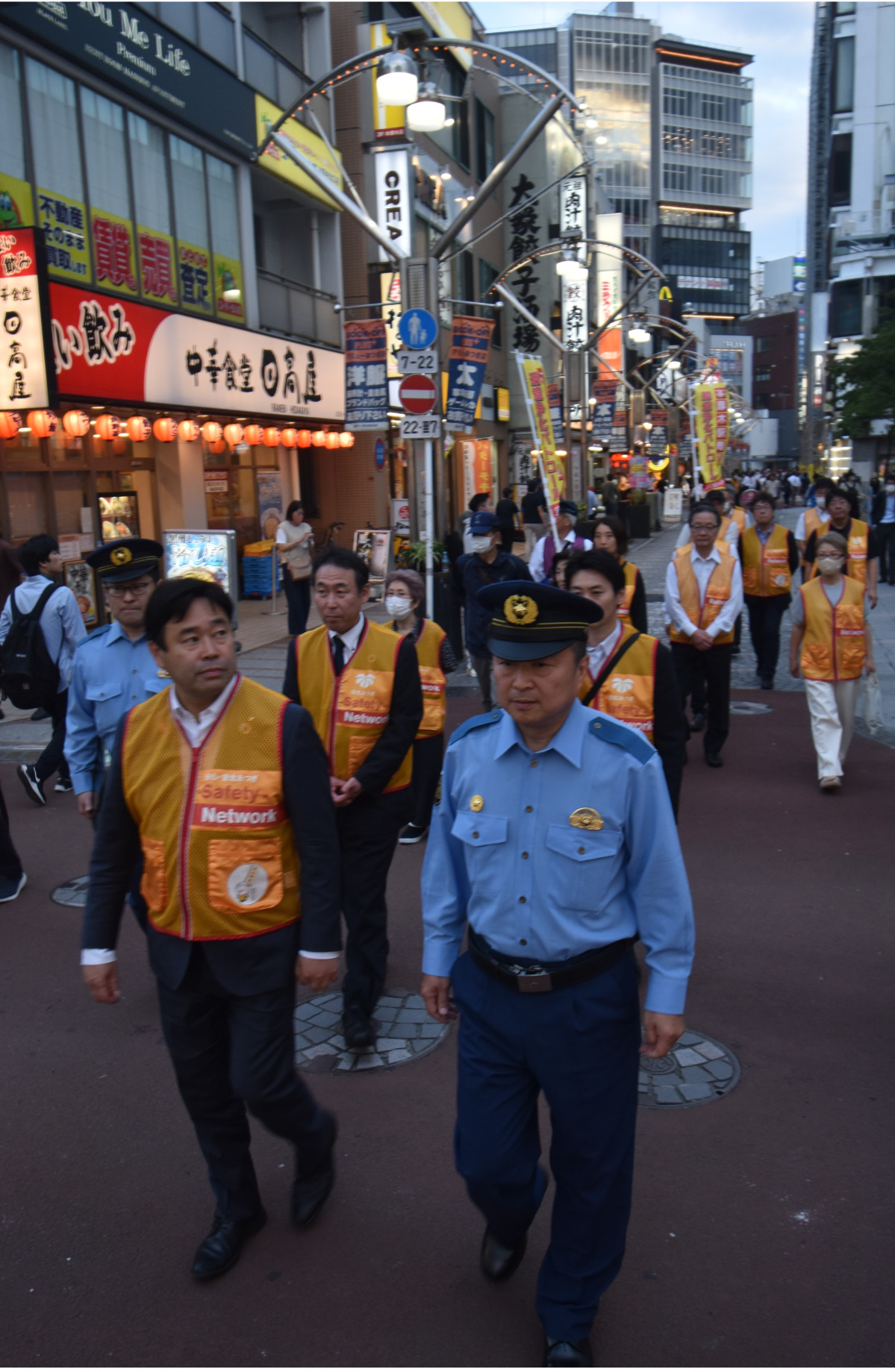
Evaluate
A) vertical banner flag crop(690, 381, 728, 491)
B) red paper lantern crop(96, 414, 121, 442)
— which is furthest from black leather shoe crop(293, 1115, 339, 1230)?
vertical banner flag crop(690, 381, 728, 491)

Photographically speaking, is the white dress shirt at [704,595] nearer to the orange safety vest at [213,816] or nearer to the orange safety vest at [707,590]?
the orange safety vest at [707,590]

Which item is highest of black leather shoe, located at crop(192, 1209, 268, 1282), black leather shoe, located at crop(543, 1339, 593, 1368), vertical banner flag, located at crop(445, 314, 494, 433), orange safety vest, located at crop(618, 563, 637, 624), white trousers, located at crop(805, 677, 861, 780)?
vertical banner flag, located at crop(445, 314, 494, 433)

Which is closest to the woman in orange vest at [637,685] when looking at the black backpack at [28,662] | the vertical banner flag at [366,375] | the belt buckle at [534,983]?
the belt buckle at [534,983]

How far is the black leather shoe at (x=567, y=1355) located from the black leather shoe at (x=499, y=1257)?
338 millimetres

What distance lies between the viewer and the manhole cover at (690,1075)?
4016mm

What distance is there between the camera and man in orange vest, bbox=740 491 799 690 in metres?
10.7

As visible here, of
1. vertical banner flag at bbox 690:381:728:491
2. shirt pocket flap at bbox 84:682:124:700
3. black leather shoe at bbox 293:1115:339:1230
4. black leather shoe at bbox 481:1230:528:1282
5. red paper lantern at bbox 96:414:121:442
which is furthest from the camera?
vertical banner flag at bbox 690:381:728:491

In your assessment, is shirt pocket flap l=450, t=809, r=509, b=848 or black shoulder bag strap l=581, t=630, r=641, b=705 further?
black shoulder bag strap l=581, t=630, r=641, b=705

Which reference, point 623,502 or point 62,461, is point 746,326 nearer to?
point 623,502

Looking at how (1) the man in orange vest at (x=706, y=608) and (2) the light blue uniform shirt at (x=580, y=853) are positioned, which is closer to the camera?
(2) the light blue uniform shirt at (x=580, y=853)

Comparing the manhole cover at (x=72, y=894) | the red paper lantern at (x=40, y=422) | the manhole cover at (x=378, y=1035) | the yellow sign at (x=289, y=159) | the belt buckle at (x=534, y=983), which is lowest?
the manhole cover at (x=72, y=894)

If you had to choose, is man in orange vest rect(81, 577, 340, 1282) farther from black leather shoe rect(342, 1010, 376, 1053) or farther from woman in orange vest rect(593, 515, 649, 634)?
woman in orange vest rect(593, 515, 649, 634)

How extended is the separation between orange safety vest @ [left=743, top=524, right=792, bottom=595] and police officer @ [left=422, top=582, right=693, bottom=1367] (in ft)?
28.2

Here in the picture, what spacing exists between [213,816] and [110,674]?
6.50ft
